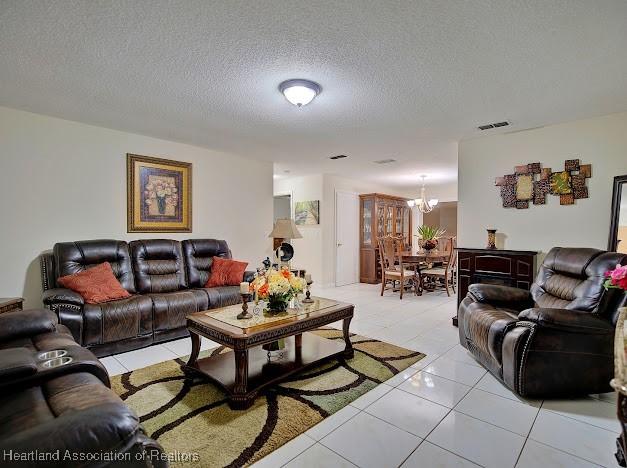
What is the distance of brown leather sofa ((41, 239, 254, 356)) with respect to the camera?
2854mm

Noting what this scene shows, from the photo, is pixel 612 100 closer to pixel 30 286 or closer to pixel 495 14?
pixel 495 14

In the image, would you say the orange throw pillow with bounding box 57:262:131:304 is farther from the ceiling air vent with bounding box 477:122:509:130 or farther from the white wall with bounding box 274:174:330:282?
the ceiling air vent with bounding box 477:122:509:130

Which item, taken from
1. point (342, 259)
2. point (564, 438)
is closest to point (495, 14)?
point (564, 438)

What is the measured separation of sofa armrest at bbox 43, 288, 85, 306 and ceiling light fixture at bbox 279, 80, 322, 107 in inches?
103

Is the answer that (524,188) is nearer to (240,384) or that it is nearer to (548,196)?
(548,196)

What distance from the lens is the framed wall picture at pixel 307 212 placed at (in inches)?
263

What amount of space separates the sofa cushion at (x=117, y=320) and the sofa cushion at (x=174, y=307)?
0.07 m

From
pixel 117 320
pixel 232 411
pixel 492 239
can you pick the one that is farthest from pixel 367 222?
pixel 232 411

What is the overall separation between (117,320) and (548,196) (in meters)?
4.73

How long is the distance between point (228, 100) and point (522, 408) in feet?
11.0

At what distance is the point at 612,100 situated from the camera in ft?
9.39

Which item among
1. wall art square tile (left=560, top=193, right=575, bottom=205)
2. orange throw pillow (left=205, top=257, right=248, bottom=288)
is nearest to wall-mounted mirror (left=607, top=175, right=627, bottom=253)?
wall art square tile (left=560, top=193, right=575, bottom=205)

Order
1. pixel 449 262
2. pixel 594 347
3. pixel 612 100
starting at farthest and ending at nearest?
1. pixel 449 262
2. pixel 612 100
3. pixel 594 347

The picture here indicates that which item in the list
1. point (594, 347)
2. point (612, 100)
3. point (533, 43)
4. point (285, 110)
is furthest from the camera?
point (285, 110)
